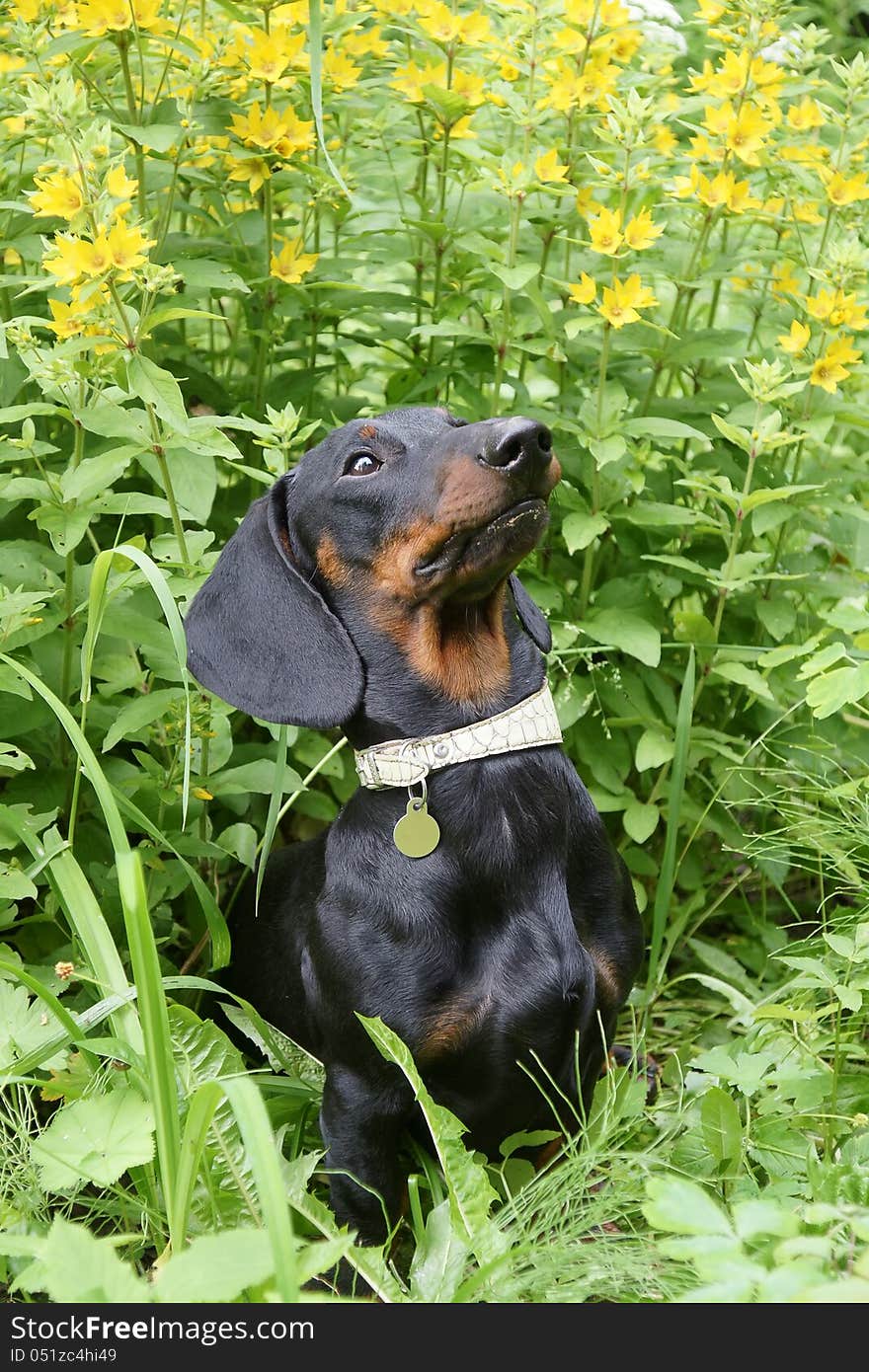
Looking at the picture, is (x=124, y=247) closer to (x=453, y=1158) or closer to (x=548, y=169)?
(x=548, y=169)

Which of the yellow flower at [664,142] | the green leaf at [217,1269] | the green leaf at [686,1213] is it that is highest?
the yellow flower at [664,142]

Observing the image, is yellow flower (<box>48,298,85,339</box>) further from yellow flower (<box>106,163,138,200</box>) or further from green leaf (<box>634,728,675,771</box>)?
green leaf (<box>634,728,675,771</box>)

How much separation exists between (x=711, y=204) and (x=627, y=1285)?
2249mm

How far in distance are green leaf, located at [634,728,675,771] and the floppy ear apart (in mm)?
1028

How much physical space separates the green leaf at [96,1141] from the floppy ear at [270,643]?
2.24ft

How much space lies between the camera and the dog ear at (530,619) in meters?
2.75

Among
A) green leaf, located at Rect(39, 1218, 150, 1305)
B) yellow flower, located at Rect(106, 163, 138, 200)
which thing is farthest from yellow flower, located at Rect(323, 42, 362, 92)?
green leaf, located at Rect(39, 1218, 150, 1305)

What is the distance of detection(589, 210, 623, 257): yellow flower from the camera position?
9.92 feet

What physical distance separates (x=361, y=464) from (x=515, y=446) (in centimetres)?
37

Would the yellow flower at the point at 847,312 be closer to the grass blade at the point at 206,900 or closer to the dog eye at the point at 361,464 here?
the dog eye at the point at 361,464

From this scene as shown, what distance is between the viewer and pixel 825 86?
3.43 meters

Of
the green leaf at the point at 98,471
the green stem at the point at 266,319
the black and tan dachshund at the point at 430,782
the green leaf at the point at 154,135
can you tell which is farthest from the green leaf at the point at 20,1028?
the green leaf at the point at 154,135

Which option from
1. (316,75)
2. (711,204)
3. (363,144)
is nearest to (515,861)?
(316,75)

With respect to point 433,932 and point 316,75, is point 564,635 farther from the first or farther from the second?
point 316,75
